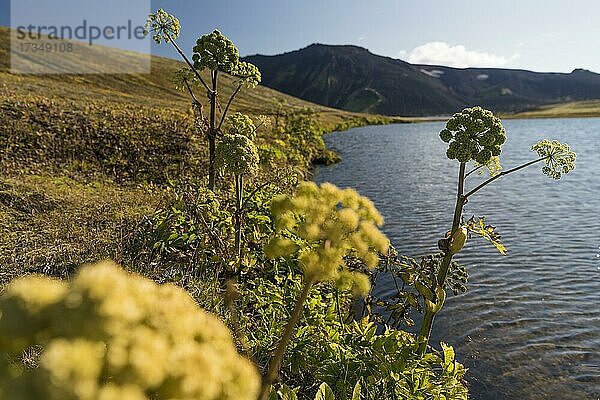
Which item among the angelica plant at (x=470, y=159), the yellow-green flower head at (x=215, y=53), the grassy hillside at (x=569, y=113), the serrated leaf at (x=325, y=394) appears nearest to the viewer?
the serrated leaf at (x=325, y=394)

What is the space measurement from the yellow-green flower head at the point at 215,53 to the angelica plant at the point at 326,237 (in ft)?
14.7

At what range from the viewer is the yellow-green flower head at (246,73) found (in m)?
6.40

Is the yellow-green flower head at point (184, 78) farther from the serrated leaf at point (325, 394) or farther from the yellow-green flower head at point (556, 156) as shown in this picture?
the serrated leaf at point (325, 394)

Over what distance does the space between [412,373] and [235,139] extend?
10.5 ft

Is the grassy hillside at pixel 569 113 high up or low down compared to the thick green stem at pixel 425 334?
up

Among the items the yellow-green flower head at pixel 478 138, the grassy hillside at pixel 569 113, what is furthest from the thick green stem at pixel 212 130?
the grassy hillside at pixel 569 113

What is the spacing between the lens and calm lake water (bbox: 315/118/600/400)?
7.17 m

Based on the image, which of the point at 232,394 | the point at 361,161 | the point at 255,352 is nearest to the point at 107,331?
the point at 232,394

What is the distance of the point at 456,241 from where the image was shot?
3.78 metres

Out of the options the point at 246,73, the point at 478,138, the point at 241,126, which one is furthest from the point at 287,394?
the point at 246,73

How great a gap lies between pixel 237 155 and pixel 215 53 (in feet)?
6.52

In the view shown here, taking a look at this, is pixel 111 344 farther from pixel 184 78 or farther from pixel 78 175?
pixel 78 175

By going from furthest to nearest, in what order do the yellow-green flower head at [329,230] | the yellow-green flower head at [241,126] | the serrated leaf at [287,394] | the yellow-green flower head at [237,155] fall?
the yellow-green flower head at [241,126]
the yellow-green flower head at [237,155]
the serrated leaf at [287,394]
the yellow-green flower head at [329,230]

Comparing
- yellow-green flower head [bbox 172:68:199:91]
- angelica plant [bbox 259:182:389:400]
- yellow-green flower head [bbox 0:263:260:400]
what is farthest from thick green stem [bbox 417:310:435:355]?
yellow-green flower head [bbox 172:68:199:91]
